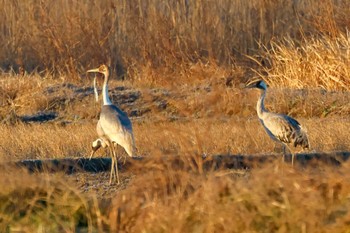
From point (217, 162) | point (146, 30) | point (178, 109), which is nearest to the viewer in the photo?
point (217, 162)

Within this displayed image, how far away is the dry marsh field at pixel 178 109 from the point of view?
6.89 metres

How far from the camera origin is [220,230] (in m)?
6.71

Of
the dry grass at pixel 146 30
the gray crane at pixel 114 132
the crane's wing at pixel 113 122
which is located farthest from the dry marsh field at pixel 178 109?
the crane's wing at pixel 113 122

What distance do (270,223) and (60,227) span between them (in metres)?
1.54

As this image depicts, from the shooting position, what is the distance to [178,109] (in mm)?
14562

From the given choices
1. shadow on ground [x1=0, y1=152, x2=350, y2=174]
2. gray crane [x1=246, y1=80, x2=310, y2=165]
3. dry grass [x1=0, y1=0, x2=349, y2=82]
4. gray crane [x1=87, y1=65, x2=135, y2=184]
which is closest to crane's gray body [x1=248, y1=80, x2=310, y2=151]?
gray crane [x1=246, y1=80, x2=310, y2=165]

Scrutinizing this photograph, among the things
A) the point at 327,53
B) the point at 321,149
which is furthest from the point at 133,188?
the point at 327,53

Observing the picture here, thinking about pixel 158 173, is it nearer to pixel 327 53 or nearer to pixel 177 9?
pixel 327 53

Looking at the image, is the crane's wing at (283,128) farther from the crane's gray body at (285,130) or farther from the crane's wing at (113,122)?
the crane's wing at (113,122)

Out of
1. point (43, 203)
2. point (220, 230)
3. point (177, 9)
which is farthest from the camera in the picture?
point (177, 9)

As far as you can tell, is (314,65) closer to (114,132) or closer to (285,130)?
(285,130)

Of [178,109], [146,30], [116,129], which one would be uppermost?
[146,30]

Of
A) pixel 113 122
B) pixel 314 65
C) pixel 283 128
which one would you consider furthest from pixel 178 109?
pixel 113 122

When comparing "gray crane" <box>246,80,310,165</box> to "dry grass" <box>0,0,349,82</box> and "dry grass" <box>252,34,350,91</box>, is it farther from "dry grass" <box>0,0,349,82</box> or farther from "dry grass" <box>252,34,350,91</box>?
"dry grass" <box>0,0,349,82</box>
